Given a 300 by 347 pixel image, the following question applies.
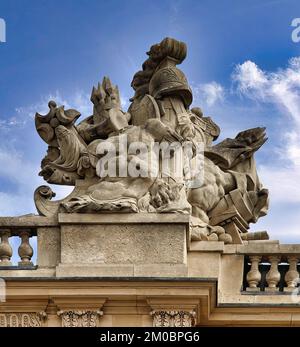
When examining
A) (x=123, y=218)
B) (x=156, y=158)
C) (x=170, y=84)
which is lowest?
(x=123, y=218)

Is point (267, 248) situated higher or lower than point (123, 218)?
lower

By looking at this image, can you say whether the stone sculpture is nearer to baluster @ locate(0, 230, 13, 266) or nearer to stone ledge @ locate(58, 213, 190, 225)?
stone ledge @ locate(58, 213, 190, 225)

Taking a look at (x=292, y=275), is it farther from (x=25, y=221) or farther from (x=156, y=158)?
(x=25, y=221)

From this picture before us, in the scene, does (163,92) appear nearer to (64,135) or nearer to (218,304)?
(64,135)

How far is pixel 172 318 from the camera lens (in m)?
27.1

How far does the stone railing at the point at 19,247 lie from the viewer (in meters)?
27.8

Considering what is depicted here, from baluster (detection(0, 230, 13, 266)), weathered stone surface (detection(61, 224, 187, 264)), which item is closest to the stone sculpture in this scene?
weathered stone surface (detection(61, 224, 187, 264))

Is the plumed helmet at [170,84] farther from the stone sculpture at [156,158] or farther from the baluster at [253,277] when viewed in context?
the baluster at [253,277]

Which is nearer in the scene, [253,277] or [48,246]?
[48,246]

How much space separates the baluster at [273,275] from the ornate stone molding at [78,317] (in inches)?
102

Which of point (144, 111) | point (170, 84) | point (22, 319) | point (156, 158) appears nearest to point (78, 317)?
point (22, 319)

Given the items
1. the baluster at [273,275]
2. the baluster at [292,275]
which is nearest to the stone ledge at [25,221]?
the baluster at [273,275]

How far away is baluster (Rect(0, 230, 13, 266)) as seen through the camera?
27.8m

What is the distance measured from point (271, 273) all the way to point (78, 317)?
297 cm
